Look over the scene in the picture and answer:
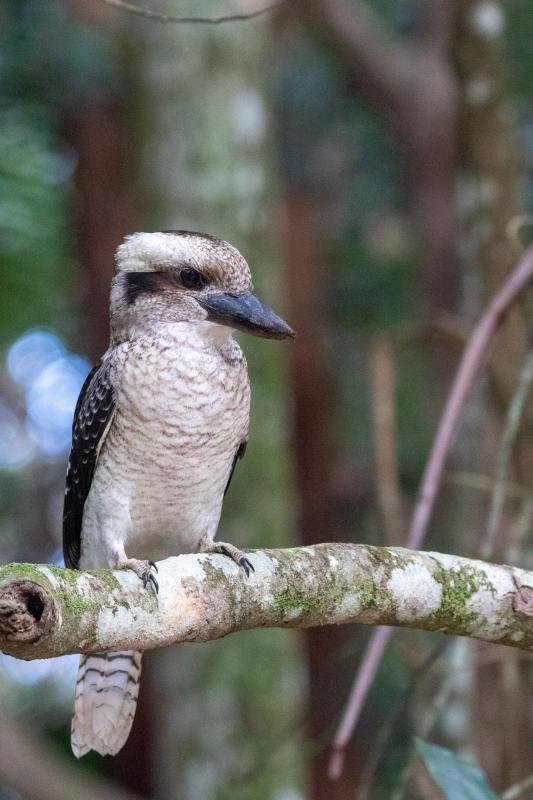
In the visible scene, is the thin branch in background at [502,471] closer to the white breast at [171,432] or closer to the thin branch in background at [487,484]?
the thin branch in background at [487,484]

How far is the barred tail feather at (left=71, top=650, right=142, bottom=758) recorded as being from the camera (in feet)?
8.75

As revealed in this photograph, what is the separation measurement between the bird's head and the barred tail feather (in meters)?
0.77

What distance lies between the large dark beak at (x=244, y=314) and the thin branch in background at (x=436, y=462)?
1.38ft

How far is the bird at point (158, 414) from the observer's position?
8.12 ft

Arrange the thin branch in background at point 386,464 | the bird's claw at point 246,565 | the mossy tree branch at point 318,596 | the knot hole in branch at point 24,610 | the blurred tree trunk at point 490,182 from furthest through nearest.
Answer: the blurred tree trunk at point 490,182 < the thin branch in background at point 386,464 < the bird's claw at point 246,565 < the mossy tree branch at point 318,596 < the knot hole in branch at point 24,610

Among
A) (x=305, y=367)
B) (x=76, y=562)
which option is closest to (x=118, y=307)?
(x=76, y=562)

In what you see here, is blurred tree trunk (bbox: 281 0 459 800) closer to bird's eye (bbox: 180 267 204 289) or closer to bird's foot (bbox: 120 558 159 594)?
bird's eye (bbox: 180 267 204 289)

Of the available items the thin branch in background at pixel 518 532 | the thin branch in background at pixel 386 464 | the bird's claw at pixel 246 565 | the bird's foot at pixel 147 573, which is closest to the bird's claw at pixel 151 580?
the bird's foot at pixel 147 573

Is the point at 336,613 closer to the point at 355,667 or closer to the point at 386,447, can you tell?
the point at 386,447

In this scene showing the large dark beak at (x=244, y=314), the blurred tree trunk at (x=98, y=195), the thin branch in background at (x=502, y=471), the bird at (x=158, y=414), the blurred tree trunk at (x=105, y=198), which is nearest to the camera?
the large dark beak at (x=244, y=314)

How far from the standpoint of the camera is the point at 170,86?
152 inches

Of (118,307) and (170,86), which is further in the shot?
(170,86)

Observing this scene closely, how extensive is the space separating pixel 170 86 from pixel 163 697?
79.1 inches

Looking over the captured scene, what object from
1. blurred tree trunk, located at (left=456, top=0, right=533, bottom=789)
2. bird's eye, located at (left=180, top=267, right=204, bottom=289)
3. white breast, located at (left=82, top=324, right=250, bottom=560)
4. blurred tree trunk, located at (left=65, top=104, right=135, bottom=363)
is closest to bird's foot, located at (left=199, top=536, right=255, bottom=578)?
white breast, located at (left=82, top=324, right=250, bottom=560)
